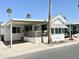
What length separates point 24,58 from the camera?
1311 cm

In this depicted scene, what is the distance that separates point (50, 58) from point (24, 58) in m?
2.18

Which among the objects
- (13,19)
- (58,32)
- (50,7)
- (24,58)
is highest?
(50,7)

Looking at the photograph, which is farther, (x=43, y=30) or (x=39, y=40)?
(x=43, y=30)

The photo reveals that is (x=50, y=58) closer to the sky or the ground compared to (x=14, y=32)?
closer to the ground

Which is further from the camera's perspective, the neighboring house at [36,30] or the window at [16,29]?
the window at [16,29]

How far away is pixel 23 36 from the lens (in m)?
30.5

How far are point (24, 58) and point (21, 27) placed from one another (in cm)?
1790

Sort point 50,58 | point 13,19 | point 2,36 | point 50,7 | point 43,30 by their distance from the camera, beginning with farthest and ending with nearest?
point 2,36, point 43,30, point 50,7, point 13,19, point 50,58

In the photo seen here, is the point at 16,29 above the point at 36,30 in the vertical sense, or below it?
above

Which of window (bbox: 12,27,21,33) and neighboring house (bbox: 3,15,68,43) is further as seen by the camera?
window (bbox: 12,27,21,33)

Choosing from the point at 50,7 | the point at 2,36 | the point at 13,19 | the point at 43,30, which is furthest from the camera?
the point at 2,36

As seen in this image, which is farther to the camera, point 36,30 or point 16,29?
point 16,29

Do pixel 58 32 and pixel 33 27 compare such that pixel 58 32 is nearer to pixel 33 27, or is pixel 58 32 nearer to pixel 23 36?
pixel 33 27

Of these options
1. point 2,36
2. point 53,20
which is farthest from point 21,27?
point 53,20
